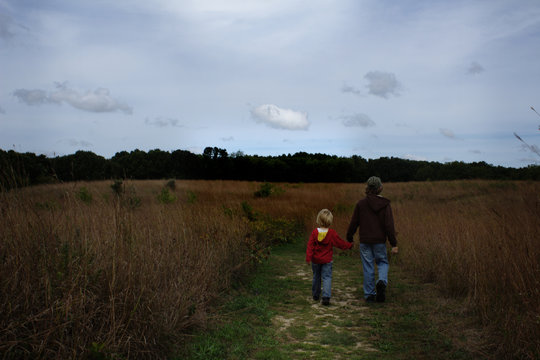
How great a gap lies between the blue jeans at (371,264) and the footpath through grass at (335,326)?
29 cm

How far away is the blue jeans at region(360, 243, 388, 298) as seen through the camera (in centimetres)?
710

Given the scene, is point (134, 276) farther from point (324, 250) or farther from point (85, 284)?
point (324, 250)

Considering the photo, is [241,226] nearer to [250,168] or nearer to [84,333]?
[84,333]

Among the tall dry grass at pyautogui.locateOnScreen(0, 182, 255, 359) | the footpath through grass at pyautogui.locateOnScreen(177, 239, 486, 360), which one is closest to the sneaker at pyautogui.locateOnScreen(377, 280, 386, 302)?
the footpath through grass at pyautogui.locateOnScreen(177, 239, 486, 360)

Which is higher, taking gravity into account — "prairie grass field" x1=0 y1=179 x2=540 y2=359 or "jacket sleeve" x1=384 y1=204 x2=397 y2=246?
"jacket sleeve" x1=384 y1=204 x2=397 y2=246

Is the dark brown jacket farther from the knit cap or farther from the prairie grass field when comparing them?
the prairie grass field

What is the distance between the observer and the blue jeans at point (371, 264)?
23.3ft

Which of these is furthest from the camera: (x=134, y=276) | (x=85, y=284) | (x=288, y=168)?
(x=288, y=168)

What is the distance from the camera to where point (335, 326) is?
5.82 m

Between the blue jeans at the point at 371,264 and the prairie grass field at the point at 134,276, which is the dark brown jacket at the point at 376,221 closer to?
the blue jeans at the point at 371,264

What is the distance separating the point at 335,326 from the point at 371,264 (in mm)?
1719

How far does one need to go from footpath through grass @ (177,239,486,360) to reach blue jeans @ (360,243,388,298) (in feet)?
0.95

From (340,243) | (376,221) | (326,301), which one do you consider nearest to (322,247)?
(340,243)

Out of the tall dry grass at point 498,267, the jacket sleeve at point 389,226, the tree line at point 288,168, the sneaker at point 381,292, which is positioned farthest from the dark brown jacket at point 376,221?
the tree line at point 288,168
